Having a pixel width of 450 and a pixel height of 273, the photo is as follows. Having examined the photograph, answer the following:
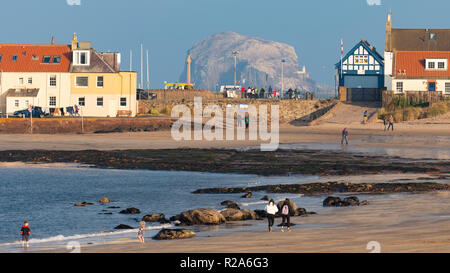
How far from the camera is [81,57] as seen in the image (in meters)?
88.4

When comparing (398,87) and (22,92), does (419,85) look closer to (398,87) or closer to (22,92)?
(398,87)

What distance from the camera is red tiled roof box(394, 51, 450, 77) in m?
88.2

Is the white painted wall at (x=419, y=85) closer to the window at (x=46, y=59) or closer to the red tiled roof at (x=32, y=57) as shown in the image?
the red tiled roof at (x=32, y=57)

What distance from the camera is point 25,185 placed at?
143 feet

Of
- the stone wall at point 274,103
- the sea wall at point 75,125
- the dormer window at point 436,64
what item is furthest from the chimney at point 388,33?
the sea wall at point 75,125

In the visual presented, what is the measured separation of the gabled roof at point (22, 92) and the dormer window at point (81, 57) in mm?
5879

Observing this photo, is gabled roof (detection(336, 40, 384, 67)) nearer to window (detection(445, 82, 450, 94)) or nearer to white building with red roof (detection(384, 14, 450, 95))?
white building with red roof (detection(384, 14, 450, 95))

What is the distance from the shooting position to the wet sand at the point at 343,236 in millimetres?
21188

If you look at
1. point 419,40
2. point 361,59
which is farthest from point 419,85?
point 361,59

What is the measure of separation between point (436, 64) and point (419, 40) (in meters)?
7.45
